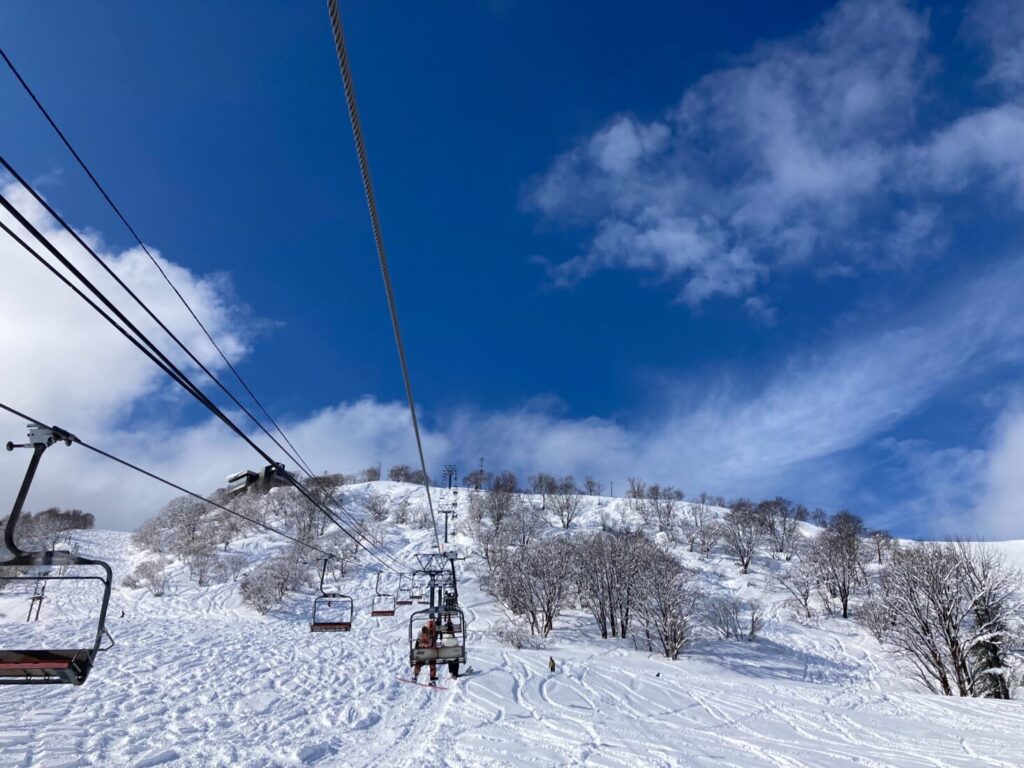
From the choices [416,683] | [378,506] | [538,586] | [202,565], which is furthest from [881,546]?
[202,565]

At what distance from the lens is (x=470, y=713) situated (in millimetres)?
20703

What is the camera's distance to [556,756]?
52.2ft

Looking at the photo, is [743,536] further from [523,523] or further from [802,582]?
[523,523]

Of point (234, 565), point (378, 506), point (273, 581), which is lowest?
point (273, 581)

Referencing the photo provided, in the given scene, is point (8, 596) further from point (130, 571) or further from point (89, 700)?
point (89, 700)

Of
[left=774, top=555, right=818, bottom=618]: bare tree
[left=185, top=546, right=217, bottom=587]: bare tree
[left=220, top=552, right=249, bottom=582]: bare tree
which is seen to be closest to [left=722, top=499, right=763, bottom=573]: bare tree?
[left=774, top=555, right=818, bottom=618]: bare tree

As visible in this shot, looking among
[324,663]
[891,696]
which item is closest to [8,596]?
[324,663]

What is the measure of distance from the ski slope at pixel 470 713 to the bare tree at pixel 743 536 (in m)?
38.6

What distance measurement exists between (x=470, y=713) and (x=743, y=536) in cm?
7317

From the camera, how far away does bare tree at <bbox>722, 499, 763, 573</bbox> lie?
7775 centimetres

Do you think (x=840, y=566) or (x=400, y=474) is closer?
(x=840, y=566)

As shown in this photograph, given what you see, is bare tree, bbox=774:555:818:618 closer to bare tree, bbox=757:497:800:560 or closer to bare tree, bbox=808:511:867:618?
bare tree, bbox=808:511:867:618

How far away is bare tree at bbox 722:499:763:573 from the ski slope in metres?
38.6

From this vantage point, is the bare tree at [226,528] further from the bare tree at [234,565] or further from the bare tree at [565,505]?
the bare tree at [565,505]
